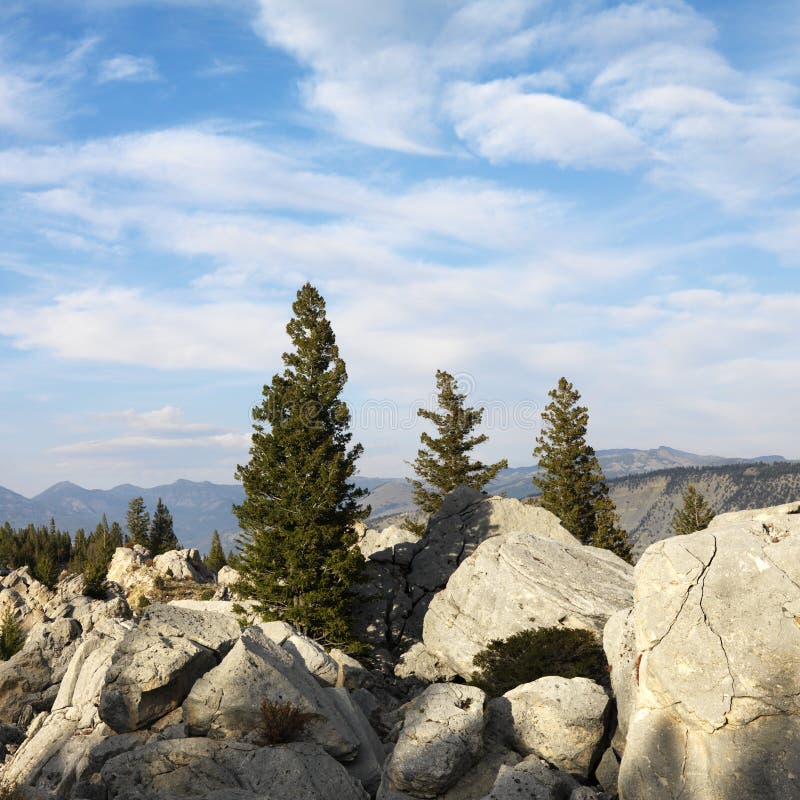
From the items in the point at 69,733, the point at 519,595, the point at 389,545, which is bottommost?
the point at 69,733

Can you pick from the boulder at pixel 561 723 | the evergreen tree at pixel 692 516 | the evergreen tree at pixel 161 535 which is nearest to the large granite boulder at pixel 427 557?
the boulder at pixel 561 723

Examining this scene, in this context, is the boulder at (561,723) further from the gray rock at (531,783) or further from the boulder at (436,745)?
the gray rock at (531,783)

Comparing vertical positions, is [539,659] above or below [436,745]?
below

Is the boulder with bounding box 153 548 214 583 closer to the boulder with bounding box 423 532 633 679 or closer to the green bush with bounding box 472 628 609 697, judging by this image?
the boulder with bounding box 423 532 633 679

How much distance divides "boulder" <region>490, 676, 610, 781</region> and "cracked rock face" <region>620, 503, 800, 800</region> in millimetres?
2612

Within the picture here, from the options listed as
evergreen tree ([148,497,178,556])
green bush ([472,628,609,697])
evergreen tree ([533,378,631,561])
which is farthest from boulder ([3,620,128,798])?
evergreen tree ([148,497,178,556])

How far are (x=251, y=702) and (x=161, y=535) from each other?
377 ft

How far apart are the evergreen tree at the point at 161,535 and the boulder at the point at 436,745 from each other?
104461 millimetres

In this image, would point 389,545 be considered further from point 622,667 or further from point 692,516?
point 692,516

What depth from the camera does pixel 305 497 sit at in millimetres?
35719

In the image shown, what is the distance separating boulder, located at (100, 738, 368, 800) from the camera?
613 inches

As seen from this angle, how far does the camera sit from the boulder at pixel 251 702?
18.2 metres

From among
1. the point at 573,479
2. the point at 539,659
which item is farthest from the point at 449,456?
the point at 539,659

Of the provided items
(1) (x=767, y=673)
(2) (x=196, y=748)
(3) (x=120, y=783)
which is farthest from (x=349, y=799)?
(1) (x=767, y=673)
